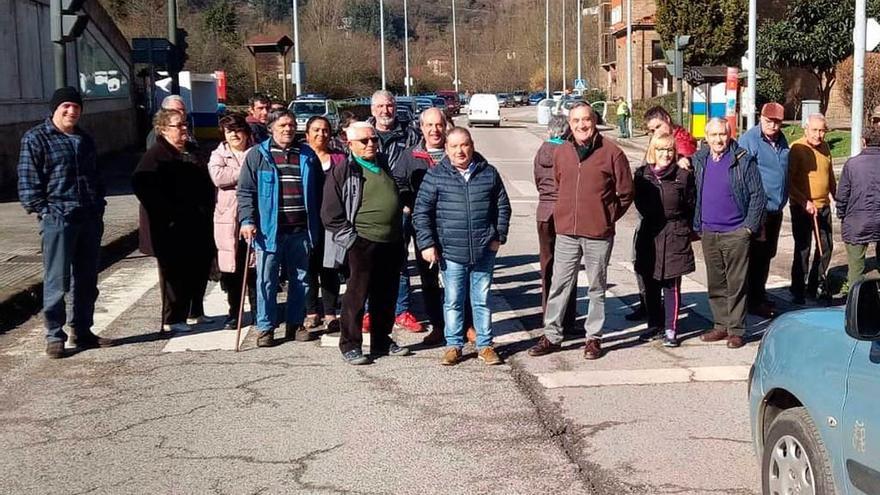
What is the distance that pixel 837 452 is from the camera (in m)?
3.78

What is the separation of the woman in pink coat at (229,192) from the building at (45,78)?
11.1 metres

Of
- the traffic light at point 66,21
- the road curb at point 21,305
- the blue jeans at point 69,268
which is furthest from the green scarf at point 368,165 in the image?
the traffic light at point 66,21

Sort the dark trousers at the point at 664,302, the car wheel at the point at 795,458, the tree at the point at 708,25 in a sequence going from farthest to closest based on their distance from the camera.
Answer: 1. the tree at the point at 708,25
2. the dark trousers at the point at 664,302
3. the car wheel at the point at 795,458

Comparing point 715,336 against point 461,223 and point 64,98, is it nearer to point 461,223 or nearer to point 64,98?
point 461,223

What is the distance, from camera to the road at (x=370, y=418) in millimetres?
5262

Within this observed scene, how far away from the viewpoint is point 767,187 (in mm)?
9070

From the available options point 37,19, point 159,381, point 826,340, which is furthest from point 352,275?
point 37,19

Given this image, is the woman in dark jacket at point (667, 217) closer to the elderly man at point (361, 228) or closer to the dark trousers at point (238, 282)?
the elderly man at point (361, 228)

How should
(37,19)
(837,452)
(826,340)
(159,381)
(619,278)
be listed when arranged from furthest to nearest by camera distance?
(37,19) → (619,278) → (159,381) → (826,340) → (837,452)

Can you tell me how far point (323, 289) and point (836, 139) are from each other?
22916mm

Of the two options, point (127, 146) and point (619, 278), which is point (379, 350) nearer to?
point (619, 278)

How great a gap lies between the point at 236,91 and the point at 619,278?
166ft

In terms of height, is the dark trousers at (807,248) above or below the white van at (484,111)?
below

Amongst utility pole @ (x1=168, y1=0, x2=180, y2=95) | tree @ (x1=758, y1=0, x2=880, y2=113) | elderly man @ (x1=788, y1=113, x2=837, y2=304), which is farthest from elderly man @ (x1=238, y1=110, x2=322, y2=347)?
tree @ (x1=758, y1=0, x2=880, y2=113)
